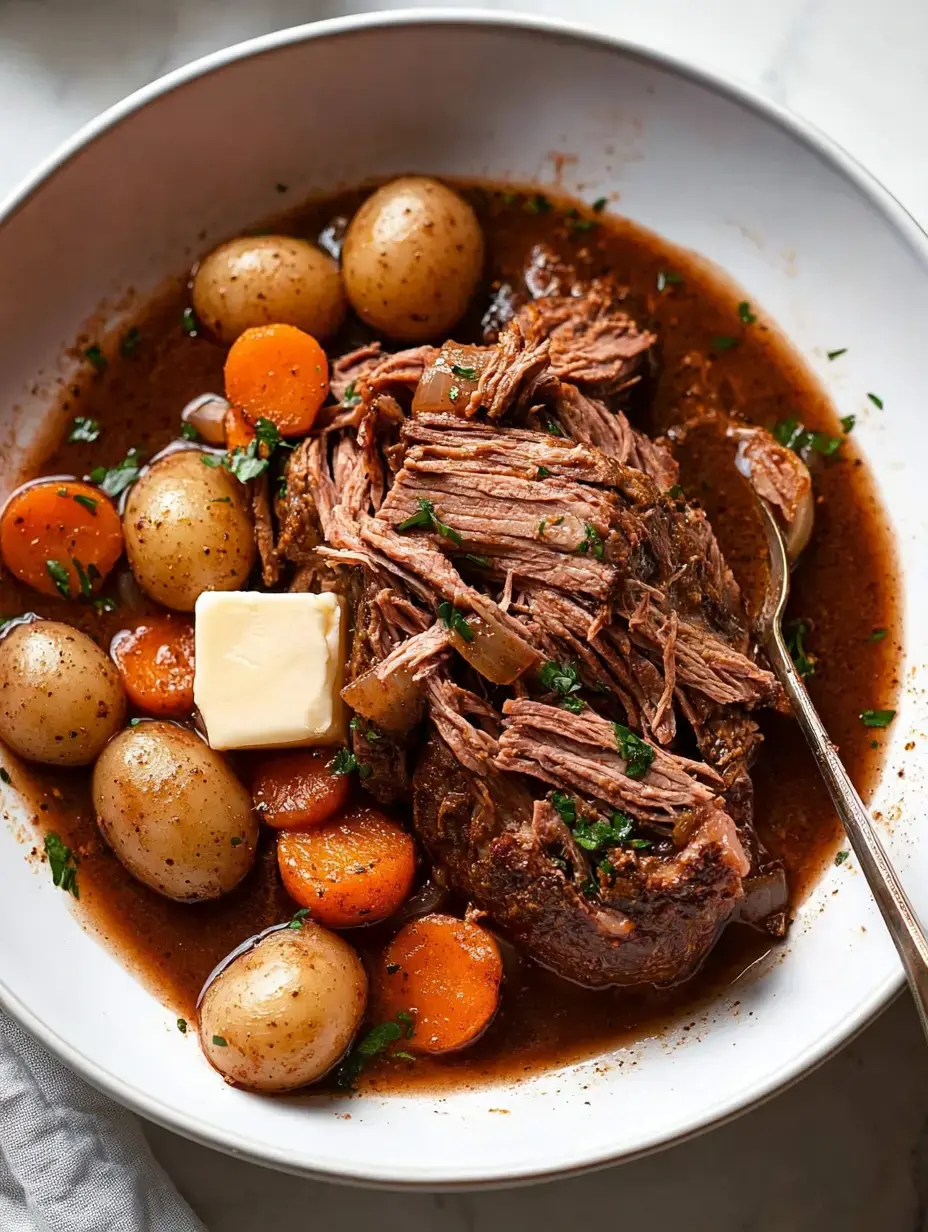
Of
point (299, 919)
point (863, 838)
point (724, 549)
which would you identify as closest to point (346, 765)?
point (299, 919)

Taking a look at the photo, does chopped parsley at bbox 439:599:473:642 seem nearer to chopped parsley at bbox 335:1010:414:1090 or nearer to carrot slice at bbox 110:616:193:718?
carrot slice at bbox 110:616:193:718

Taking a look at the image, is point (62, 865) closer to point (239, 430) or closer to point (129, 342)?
point (239, 430)

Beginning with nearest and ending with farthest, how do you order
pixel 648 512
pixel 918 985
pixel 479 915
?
pixel 918 985
pixel 648 512
pixel 479 915

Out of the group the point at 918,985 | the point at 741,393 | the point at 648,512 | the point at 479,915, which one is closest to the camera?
the point at 918,985

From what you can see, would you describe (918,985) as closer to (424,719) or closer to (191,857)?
(424,719)

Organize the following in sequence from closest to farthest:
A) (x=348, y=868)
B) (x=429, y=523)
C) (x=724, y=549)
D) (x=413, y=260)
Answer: (x=429, y=523) → (x=348, y=868) → (x=413, y=260) → (x=724, y=549)

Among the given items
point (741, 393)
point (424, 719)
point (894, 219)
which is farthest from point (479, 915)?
point (894, 219)
